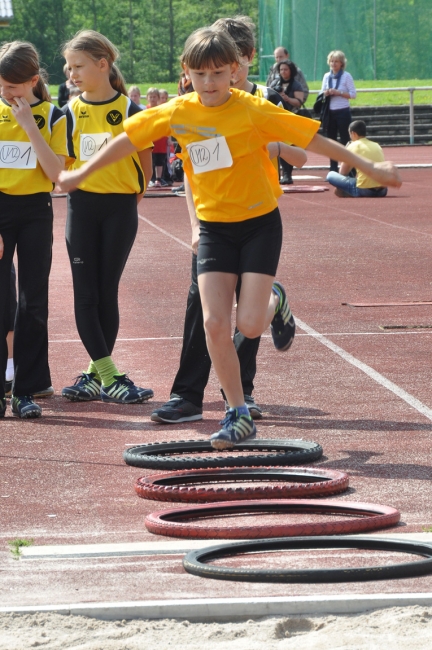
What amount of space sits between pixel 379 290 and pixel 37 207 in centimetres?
539

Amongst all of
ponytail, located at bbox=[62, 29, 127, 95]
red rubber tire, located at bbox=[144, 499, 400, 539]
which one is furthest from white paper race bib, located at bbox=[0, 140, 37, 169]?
red rubber tire, located at bbox=[144, 499, 400, 539]

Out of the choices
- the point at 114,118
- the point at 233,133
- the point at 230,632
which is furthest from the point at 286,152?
the point at 230,632

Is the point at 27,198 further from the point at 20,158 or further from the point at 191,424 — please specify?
the point at 191,424

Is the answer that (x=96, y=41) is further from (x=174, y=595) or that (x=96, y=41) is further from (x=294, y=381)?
(x=174, y=595)

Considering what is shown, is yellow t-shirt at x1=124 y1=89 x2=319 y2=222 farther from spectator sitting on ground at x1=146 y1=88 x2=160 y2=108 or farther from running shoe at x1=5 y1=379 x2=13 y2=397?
spectator sitting on ground at x1=146 y1=88 x2=160 y2=108

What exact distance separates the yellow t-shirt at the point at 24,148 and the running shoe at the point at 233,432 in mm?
1943

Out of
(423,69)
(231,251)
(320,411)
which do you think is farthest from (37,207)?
(423,69)

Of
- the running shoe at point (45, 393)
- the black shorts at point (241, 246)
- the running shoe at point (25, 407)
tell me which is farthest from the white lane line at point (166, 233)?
the black shorts at point (241, 246)

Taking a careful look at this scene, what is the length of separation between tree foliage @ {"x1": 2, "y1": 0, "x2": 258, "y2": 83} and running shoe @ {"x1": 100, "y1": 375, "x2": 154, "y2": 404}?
229ft

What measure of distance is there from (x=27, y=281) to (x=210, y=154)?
1.86 m

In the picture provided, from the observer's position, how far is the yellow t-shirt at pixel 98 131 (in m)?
7.21

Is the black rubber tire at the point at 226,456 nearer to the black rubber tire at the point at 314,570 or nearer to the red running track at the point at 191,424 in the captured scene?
the red running track at the point at 191,424

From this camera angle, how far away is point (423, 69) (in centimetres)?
4581

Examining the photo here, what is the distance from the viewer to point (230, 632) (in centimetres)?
382
